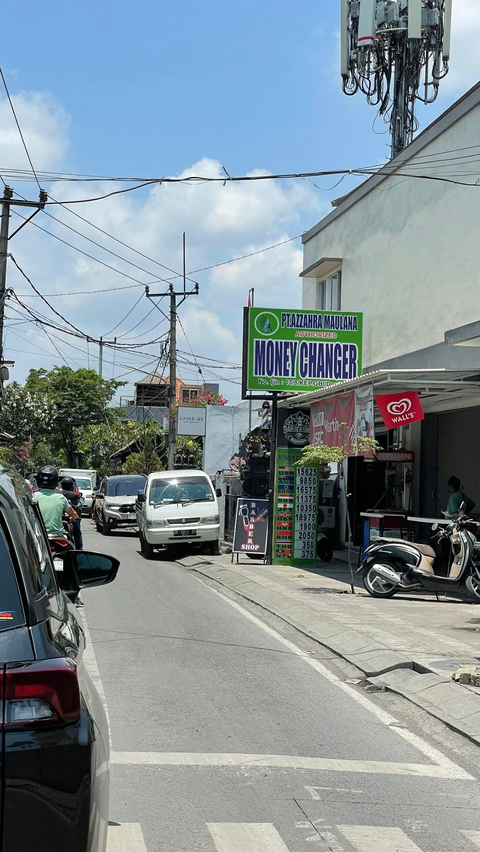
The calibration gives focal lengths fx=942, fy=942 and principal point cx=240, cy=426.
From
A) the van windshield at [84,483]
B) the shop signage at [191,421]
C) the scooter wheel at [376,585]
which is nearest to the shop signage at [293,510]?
the scooter wheel at [376,585]

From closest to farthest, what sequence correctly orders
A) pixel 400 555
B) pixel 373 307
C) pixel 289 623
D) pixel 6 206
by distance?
1. pixel 289 623
2. pixel 400 555
3. pixel 373 307
4. pixel 6 206

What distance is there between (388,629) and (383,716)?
3872 millimetres

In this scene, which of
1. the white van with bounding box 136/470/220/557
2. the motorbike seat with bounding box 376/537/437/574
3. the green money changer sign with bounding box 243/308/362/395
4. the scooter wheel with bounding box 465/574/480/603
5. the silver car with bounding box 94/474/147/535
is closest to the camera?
the scooter wheel with bounding box 465/574/480/603

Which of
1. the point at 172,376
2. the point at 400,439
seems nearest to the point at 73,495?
the point at 400,439

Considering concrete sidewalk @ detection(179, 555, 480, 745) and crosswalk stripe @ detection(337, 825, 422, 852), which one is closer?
crosswalk stripe @ detection(337, 825, 422, 852)

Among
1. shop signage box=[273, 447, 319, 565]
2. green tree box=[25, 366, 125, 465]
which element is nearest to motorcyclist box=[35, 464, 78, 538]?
shop signage box=[273, 447, 319, 565]

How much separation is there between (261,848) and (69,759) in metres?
2.25

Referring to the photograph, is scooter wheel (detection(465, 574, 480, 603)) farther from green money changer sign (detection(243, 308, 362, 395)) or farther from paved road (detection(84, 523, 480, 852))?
green money changer sign (detection(243, 308, 362, 395))

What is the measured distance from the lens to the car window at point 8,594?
105 inches

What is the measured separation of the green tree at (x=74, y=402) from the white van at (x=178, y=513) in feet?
142

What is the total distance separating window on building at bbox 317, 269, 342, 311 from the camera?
2527 cm

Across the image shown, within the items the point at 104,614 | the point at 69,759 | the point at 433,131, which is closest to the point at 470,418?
the point at 433,131

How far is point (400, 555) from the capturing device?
14625 millimetres

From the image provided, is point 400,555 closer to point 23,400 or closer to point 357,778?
point 357,778
